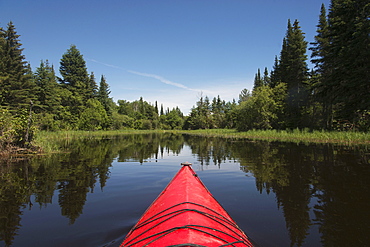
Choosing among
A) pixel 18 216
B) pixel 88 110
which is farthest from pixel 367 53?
pixel 88 110

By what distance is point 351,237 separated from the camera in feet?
11.4

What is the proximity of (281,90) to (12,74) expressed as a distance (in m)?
39.4

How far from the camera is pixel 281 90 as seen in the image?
31828 millimetres

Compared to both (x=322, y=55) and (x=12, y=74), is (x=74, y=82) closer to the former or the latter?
(x=12, y=74)

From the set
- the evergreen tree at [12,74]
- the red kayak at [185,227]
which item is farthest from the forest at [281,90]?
the red kayak at [185,227]

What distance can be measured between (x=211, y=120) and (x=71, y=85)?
1472 inches

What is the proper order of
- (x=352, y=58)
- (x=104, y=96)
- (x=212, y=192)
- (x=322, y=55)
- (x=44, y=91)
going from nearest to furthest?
(x=212, y=192), (x=352, y=58), (x=322, y=55), (x=44, y=91), (x=104, y=96)

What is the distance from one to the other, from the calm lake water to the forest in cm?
611

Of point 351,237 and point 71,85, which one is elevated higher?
point 71,85

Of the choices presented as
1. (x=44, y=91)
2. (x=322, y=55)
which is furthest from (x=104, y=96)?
(x=322, y=55)

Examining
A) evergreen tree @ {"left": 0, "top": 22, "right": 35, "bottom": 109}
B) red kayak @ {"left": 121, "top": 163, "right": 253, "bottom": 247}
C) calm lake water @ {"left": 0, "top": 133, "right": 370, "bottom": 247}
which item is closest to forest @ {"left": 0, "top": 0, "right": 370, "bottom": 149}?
evergreen tree @ {"left": 0, "top": 22, "right": 35, "bottom": 109}

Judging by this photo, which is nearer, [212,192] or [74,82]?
[212,192]

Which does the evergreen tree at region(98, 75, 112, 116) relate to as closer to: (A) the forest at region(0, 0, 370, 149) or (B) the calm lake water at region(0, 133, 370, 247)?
(A) the forest at region(0, 0, 370, 149)

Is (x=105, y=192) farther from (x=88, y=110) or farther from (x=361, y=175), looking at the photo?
(x=88, y=110)
